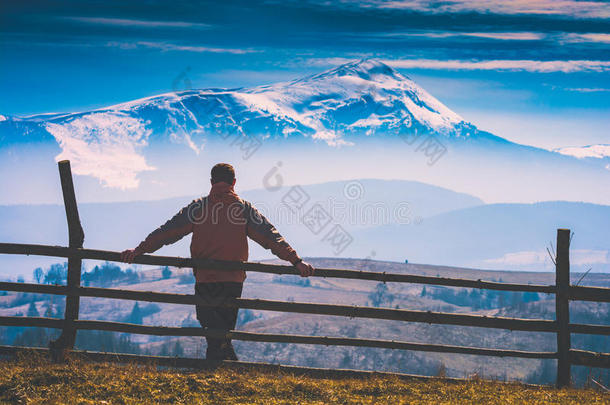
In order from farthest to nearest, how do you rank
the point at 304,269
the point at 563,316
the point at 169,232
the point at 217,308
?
the point at 563,316, the point at 217,308, the point at 169,232, the point at 304,269

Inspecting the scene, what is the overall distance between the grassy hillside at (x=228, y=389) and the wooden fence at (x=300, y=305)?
554mm

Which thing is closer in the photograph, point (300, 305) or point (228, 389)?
point (228, 389)

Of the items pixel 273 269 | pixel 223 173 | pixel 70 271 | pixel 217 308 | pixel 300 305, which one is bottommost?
pixel 217 308

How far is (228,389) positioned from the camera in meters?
7.13

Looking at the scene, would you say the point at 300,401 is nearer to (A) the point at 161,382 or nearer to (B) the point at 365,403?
A: (B) the point at 365,403

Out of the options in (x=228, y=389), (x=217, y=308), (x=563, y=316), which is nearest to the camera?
(x=228, y=389)

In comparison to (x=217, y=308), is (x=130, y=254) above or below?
above

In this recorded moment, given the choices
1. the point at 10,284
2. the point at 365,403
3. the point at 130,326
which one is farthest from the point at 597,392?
the point at 10,284

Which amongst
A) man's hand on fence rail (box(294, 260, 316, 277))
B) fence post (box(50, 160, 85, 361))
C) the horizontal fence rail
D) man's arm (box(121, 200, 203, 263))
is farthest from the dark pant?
fence post (box(50, 160, 85, 361))

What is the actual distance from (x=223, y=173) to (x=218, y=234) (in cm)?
83

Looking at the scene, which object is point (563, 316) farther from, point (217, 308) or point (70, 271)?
point (70, 271)

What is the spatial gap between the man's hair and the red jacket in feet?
0.22

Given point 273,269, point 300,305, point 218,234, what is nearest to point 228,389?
point 300,305

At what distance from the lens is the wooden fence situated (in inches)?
324
